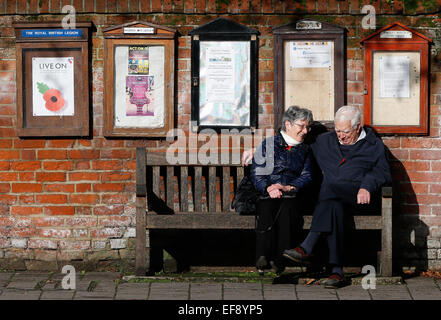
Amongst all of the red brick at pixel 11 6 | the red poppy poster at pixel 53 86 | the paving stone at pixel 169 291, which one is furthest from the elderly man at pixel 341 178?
the red brick at pixel 11 6

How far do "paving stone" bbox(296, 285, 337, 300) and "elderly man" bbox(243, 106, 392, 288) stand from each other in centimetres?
10

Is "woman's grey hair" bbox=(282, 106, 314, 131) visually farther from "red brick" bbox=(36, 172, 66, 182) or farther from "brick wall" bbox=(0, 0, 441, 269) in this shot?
"red brick" bbox=(36, 172, 66, 182)

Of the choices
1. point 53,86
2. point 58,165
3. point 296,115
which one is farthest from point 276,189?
point 53,86

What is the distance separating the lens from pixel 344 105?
7094 mm

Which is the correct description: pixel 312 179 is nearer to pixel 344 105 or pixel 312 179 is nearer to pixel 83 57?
pixel 344 105

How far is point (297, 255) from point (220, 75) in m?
1.92

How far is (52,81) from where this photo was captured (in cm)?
713

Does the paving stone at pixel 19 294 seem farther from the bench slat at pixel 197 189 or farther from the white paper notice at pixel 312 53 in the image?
the white paper notice at pixel 312 53

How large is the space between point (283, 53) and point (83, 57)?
1869 mm

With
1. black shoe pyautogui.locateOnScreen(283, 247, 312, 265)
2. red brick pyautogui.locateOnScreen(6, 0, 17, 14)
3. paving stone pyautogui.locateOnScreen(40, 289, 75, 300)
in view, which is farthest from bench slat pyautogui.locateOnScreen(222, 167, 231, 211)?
red brick pyautogui.locateOnScreen(6, 0, 17, 14)

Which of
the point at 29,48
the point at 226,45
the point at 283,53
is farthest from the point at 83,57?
the point at 283,53

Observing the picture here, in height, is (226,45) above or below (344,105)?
above

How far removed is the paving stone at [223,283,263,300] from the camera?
602 cm
